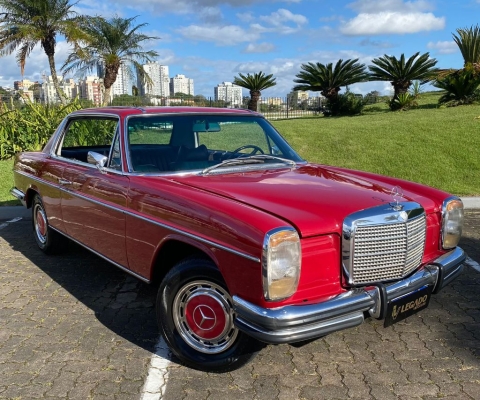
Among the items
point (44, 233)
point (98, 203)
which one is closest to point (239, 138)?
point (98, 203)

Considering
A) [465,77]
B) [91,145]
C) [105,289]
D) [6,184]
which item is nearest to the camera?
[105,289]

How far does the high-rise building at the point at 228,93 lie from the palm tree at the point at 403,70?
24.1 ft

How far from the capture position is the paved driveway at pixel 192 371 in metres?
2.82

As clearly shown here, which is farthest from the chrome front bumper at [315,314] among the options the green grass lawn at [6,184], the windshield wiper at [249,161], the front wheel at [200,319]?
the green grass lawn at [6,184]

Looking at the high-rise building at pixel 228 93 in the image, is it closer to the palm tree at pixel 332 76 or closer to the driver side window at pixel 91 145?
the palm tree at pixel 332 76

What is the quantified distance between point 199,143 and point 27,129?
10.4 metres

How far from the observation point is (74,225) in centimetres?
439

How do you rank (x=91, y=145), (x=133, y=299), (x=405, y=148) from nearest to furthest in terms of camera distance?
(x=133, y=299)
(x=91, y=145)
(x=405, y=148)

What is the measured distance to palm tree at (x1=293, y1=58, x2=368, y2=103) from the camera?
70.7 ft

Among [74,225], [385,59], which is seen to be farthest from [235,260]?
[385,59]

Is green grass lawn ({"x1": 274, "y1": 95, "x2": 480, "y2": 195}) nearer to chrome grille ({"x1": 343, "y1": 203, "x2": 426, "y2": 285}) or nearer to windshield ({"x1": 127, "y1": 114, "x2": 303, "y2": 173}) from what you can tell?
windshield ({"x1": 127, "y1": 114, "x2": 303, "y2": 173})

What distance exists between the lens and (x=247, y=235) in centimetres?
254

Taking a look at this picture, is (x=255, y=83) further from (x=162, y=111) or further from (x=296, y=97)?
(x=162, y=111)

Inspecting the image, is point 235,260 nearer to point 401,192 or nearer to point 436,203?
point 401,192
